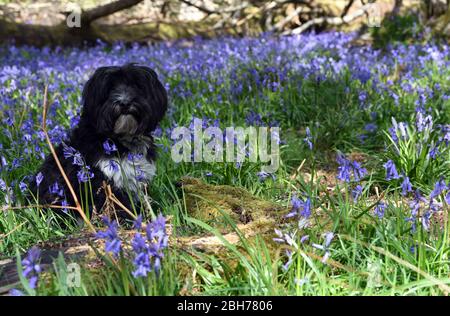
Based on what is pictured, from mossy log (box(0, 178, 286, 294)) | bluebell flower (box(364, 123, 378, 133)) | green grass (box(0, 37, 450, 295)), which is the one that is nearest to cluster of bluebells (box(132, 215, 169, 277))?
green grass (box(0, 37, 450, 295))

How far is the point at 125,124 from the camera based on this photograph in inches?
179

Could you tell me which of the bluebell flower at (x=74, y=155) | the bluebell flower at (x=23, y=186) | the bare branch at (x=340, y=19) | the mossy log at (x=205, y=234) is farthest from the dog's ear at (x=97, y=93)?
the bare branch at (x=340, y=19)

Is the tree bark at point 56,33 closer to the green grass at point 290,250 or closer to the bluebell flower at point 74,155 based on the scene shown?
the green grass at point 290,250

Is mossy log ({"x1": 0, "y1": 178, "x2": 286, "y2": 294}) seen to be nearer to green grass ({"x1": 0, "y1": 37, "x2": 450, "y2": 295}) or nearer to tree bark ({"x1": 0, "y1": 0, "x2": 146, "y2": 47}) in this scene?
green grass ({"x1": 0, "y1": 37, "x2": 450, "y2": 295})

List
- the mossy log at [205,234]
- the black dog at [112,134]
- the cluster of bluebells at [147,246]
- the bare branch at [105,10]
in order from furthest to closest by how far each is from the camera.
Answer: the bare branch at [105,10], the black dog at [112,134], the mossy log at [205,234], the cluster of bluebells at [147,246]

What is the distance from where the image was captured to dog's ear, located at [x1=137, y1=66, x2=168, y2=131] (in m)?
4.78

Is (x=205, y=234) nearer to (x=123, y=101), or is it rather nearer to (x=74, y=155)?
(x=74, y=155)

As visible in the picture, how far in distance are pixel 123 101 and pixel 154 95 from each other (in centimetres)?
36

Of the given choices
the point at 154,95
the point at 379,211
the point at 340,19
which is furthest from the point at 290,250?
the point at 340,19

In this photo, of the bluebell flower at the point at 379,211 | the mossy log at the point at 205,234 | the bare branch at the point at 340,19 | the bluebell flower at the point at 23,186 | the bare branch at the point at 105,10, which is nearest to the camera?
the mossy log at the point at 205,234

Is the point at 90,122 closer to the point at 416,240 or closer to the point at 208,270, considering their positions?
the point at 208,270

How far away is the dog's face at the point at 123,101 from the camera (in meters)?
4.53
